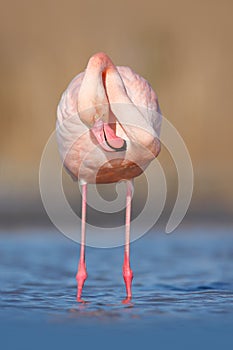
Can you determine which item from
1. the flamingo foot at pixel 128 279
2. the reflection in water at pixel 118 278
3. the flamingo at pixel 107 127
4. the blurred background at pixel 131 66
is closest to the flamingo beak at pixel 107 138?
the flamingo at pixel 107 127

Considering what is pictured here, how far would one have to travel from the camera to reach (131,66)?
14.8 meters

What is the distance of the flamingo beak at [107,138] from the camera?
6.96 m

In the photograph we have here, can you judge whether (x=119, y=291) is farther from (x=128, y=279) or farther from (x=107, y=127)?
(x=107, y=127)

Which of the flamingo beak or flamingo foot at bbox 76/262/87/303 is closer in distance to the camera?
the flamingo beak

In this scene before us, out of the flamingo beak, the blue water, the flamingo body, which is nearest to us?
the blue water

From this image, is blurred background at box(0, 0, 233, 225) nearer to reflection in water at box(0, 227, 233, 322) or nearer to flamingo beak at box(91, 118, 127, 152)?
reflection in water at box(0, 227, 233, 322)

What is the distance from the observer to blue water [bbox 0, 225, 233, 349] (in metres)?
6.43

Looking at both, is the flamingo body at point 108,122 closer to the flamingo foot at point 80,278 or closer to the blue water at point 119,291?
the flamingo foot at point 80,278

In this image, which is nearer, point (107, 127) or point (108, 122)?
point (107, 127)

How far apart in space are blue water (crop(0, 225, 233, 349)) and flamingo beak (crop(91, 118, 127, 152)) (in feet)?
3.55

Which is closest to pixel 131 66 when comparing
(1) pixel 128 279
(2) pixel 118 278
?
(2) pixel 118 278

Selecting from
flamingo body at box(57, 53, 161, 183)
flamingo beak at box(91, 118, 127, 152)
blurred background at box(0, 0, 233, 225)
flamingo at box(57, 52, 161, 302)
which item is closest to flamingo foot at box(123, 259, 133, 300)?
flamingo at box(57, 52, 161, 302)

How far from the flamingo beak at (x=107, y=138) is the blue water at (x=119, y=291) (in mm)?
1081

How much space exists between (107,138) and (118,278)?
231 cm
